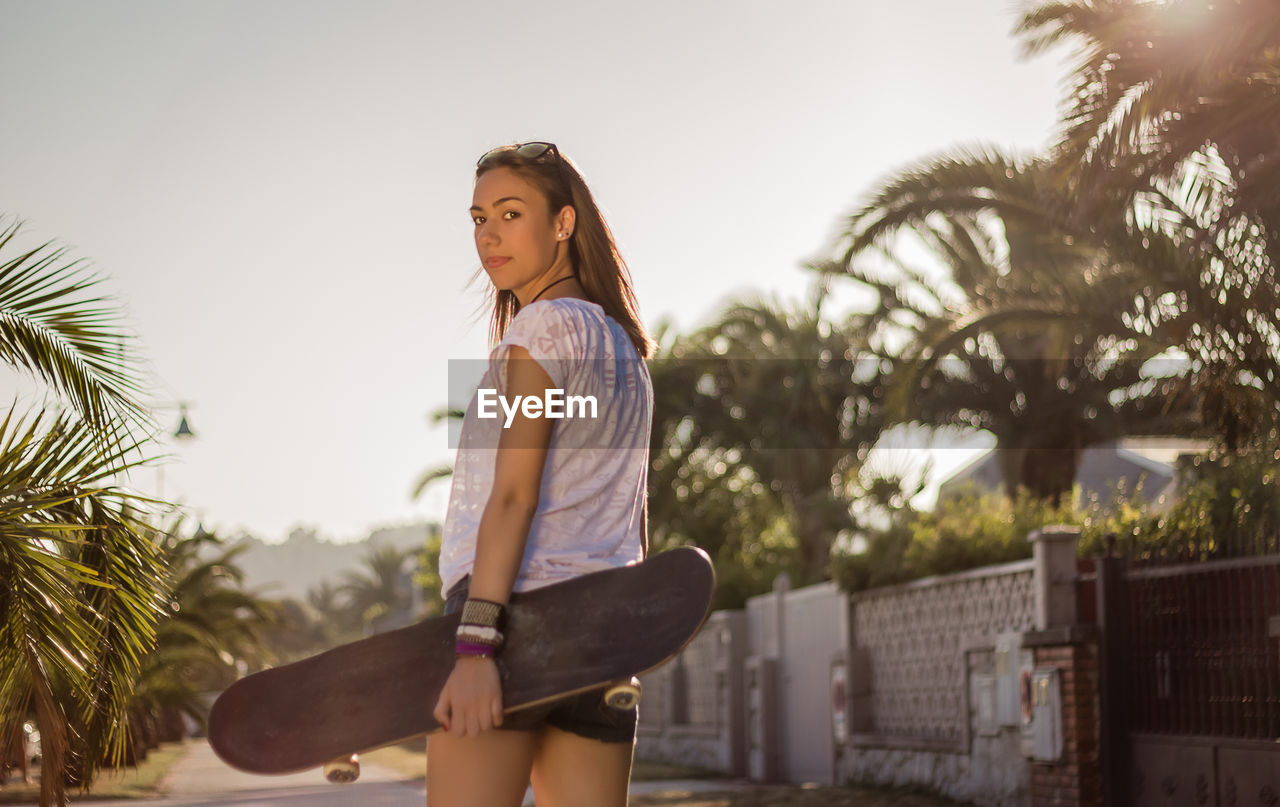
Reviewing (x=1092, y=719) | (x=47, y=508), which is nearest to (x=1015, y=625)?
(x=1092, y=719)

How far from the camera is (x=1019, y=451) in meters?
19.1

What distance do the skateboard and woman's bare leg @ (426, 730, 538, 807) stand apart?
5cm

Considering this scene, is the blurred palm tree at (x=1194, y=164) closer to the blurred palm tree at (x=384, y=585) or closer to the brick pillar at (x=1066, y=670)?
the brick pillar at (x=1066, y=670)

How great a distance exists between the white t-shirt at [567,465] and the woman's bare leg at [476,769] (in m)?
0.26

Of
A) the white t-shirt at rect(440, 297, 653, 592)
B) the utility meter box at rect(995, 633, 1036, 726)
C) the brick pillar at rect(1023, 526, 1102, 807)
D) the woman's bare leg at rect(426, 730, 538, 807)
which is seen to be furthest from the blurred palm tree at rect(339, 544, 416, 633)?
the woman's bare leg at rect(426, 730, 538, 807)

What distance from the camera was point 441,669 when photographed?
2.40 metres

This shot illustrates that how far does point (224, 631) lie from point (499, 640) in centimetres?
2493

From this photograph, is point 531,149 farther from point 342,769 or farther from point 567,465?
point 342,769

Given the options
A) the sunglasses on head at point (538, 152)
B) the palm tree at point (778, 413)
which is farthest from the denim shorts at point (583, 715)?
the palm tree at point (778, 413)

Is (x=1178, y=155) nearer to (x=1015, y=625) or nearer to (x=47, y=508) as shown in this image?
(x=1015, y=625)

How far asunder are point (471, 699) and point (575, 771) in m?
0.27

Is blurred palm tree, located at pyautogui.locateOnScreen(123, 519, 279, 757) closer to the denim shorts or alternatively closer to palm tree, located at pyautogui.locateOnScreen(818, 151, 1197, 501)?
palm tree, located at pyautogui.locateOnScreen(818, 151, 1197, 501)

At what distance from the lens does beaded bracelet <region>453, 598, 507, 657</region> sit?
230 centimetres

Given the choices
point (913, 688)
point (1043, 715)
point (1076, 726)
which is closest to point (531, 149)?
point (1076, 726)
